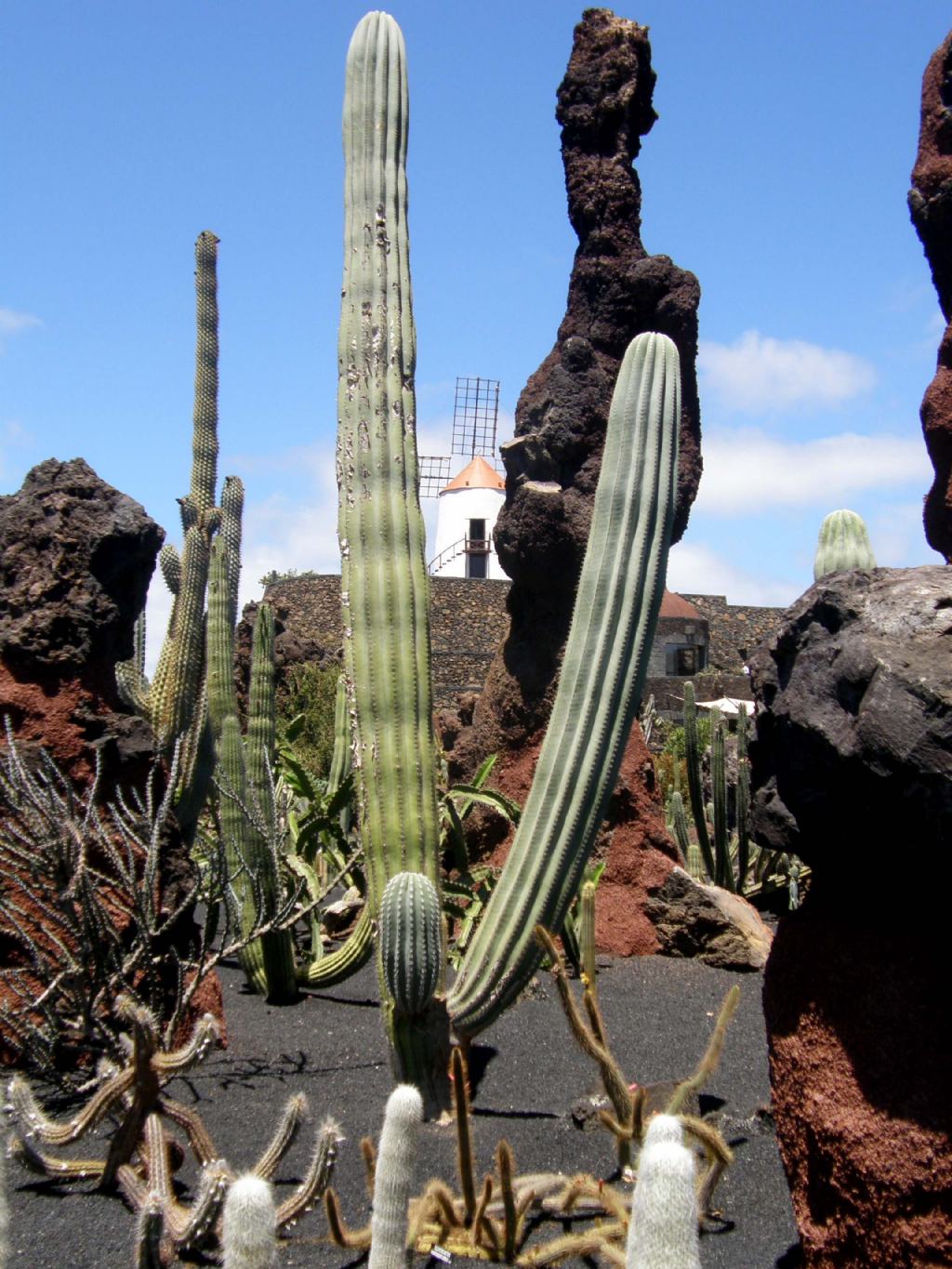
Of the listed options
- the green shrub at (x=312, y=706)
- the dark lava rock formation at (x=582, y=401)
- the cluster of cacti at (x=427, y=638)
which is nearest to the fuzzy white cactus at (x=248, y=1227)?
the cluster of cacti at (x=427, y=638)

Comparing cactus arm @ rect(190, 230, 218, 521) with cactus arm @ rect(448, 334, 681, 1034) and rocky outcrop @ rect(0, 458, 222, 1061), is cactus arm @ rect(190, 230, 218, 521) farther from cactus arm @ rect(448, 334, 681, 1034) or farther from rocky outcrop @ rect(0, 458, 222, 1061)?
cactus arm @ rect(448, 334, 681, 1034)

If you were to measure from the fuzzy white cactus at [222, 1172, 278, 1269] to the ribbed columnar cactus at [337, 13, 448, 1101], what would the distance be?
83.6 inches

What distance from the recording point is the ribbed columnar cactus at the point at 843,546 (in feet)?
11.3

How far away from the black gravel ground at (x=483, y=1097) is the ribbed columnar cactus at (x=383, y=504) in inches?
20.9

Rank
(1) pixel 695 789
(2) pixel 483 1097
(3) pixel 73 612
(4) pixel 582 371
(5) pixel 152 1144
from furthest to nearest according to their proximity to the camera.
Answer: (1) pixel 695 789
(4) pixel 582 371
(3) pixel 73 612
(2) pixel 483 1097
(5) pixel 152 1144

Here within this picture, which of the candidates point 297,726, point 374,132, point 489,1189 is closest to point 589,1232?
point 489,1189

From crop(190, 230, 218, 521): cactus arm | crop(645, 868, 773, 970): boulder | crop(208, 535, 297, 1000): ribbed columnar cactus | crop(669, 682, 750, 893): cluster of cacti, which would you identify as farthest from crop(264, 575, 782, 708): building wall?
crop(208, 535, 297, 1000): ribbed columnar cactus

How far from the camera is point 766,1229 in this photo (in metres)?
3.12

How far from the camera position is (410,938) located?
327 cm

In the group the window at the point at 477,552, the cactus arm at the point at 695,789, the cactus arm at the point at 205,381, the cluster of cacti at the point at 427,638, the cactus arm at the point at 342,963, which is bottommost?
the cactus arm at the point at 342,963

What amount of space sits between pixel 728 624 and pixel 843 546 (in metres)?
30.6

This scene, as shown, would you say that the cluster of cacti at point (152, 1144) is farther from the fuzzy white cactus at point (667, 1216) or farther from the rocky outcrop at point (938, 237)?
the rocky outcrop at point (938, 237)

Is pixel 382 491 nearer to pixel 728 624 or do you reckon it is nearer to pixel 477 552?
pixel 728 624

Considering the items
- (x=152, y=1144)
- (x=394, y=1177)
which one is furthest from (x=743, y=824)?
(x=394, y=1177)
